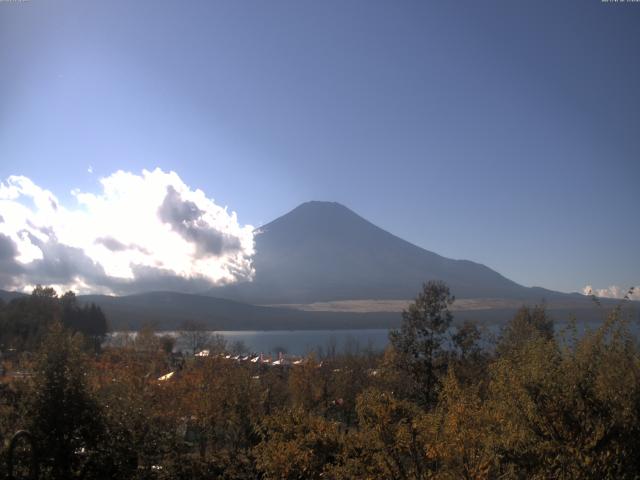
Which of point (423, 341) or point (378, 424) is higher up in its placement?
point (423, 341)

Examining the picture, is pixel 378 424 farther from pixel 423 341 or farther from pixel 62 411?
pixel 423 341

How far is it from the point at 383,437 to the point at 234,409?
9364 millimetres

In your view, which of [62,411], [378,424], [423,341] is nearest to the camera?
[378,424]

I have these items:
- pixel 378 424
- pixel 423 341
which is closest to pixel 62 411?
pixel 378 424

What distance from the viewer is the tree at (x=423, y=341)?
19656 mm

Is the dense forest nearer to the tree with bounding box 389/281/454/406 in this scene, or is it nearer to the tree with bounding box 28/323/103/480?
the tree with bounding box 28/323/103/480

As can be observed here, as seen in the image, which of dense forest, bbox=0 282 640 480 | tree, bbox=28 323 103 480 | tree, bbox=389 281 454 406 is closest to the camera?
dense forest, bbox=0 282 640 480

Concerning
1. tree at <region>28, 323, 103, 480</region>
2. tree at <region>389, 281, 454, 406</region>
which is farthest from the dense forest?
tree at <region>389, 281, 454, 406</region>

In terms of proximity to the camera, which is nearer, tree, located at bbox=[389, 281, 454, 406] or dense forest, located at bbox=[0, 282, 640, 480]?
dense forest, located at bbox=[0, 282, 640, 480]

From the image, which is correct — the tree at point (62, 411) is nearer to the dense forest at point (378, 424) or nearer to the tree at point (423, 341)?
the dense forest at point (378, 424)

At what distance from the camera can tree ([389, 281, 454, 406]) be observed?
19.7 meters

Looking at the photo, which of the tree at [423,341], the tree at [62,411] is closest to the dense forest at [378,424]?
the tree at [62,411]

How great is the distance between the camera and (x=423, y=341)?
65.3 ft

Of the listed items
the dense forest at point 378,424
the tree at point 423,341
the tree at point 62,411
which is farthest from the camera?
the tree at point 423,341
